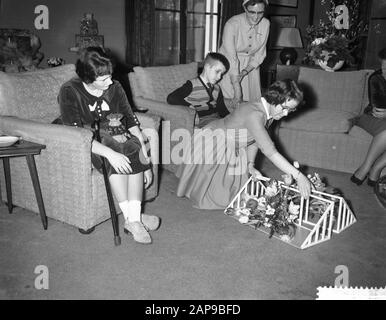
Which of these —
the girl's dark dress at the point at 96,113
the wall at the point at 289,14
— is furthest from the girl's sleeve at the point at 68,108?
the wall at the point at 289,14

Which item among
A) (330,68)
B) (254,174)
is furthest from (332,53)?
(254,174)

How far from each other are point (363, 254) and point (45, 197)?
178 cm

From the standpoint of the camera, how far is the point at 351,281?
197cm

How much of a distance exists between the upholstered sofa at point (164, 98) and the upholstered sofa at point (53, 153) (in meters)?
0.43

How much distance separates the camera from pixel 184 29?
5.16 meters

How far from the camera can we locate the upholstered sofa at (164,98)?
10.3ft

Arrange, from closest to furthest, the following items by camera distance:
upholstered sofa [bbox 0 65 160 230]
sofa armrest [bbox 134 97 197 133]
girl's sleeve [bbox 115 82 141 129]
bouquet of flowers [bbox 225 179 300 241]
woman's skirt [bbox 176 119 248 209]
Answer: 1. upholstered sofa [bbox 0 65 160 230]
2. bouquet of flowers [bbox 225 179 300 241]
3. girl's sleeve [bbox 115 82 141 129]
4. woman's skirt [bbox 176 119 248 209]
5. sofa armrest [bbox 134 97 197 133]

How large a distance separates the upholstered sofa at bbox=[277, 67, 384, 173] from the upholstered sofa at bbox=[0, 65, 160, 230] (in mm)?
1543

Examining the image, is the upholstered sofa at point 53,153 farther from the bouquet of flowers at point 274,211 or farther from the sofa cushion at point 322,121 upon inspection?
the sofa cushion at point 322,121

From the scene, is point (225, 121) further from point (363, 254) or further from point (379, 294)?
point (379, 294)

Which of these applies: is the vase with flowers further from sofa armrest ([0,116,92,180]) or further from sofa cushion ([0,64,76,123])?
sofa armrest ([0,116,92,180])

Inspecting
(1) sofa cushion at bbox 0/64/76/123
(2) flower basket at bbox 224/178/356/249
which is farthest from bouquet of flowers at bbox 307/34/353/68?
(1) sofa cushion at bbox 0/64/76/123

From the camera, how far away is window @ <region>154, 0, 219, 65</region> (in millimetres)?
5016

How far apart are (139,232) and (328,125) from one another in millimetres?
2054
